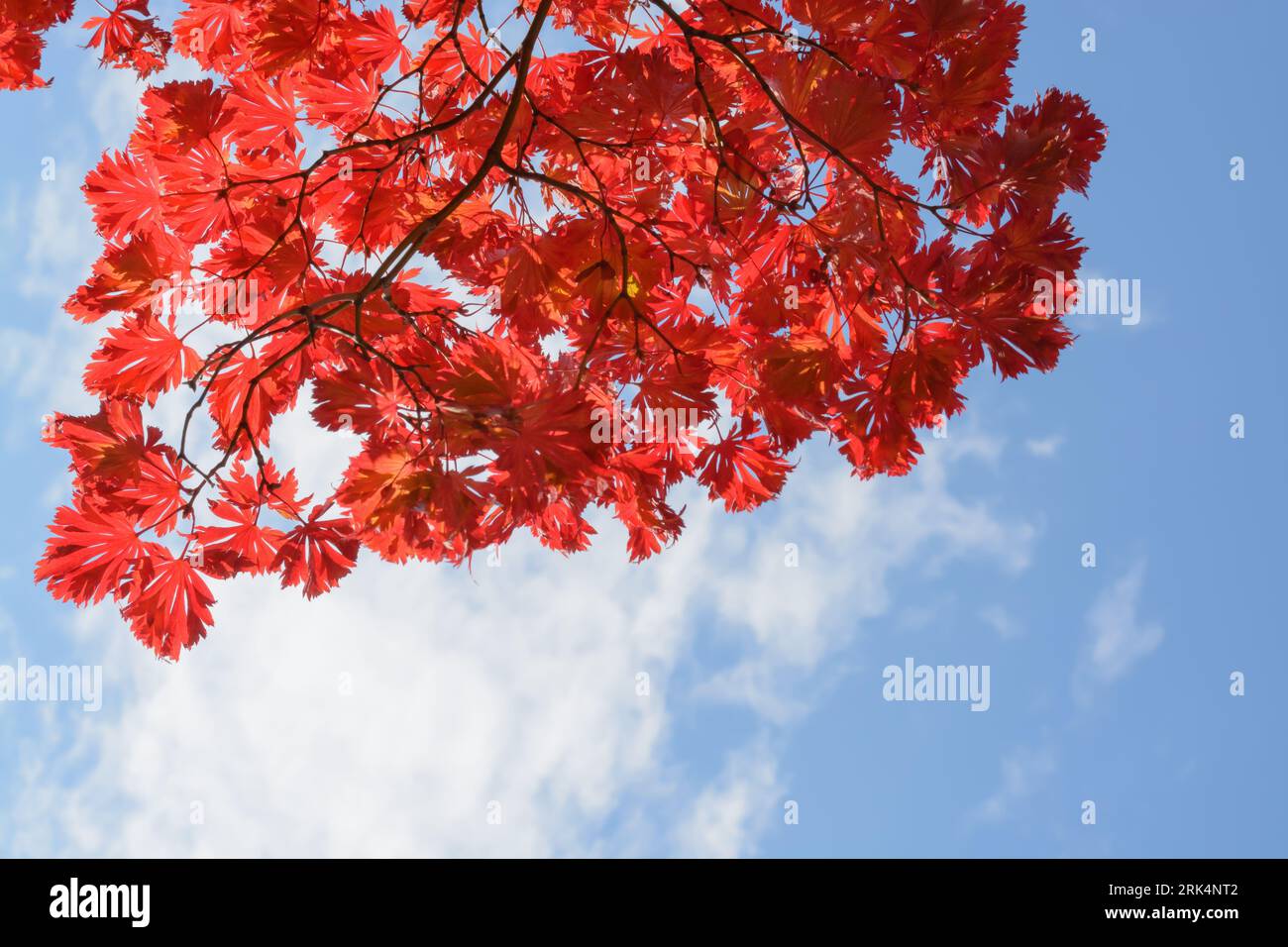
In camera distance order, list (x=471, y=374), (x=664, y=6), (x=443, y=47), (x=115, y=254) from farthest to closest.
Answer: (x=443, y=47), (x=115, y=254), (x=664, y=6), (x=471, y=374)

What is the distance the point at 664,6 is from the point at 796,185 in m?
0.63

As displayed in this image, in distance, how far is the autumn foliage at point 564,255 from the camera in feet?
7.41

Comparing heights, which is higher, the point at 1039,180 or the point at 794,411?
the point at 1039,180

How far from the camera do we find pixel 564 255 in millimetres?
2602

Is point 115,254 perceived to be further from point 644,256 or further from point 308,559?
point 644,256

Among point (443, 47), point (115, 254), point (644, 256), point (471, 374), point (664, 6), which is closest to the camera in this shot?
point (471, 374)

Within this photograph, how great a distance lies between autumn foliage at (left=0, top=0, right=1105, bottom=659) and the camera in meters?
2.26

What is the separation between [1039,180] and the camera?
2.33 m

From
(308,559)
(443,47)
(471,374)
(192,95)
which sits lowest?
(308,559)

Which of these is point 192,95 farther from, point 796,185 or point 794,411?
point 794,411

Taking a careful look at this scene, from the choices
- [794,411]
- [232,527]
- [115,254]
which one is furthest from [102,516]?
[794,411]

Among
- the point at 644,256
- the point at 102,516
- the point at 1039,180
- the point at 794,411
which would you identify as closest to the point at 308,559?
the point at 102,516

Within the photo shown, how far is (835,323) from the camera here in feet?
8.63

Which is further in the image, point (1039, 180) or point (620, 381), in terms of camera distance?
point (620, 381)
